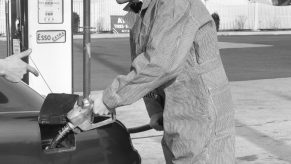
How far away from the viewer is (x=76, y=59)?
1833 centimetres

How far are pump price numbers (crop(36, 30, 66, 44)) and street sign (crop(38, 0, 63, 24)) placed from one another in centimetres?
13

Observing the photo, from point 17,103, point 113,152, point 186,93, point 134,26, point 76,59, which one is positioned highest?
point 134,26

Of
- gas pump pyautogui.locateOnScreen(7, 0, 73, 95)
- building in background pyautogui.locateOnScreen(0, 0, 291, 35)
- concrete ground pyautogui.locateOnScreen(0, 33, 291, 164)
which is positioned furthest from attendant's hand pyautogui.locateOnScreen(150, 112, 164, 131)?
building in background pyautogui.locateOnScreen(0, 0, 291, 35)

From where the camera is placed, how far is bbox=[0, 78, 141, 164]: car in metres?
3.32

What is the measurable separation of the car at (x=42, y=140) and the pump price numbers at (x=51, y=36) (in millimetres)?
4541

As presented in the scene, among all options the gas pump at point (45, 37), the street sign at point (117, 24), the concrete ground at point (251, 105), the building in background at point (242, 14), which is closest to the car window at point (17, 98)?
the concrete ground at point (251, 105)

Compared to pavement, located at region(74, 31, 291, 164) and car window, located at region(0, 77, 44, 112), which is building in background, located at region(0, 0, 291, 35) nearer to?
pavement, located at region(74, 31, 291, 164)

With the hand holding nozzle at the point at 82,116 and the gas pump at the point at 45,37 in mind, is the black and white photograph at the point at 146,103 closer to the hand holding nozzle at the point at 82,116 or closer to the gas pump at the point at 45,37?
the hand holding nozzle at the point at 82,116

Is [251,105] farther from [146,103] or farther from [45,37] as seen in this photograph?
[146,103]

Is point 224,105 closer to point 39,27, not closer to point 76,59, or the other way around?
point 39,27

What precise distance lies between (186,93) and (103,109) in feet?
1.16

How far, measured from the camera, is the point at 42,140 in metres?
3.39

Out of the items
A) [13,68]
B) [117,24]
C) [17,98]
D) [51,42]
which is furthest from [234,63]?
[117,24]

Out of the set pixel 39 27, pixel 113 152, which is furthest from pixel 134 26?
pixel 39 27
